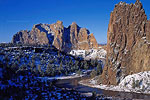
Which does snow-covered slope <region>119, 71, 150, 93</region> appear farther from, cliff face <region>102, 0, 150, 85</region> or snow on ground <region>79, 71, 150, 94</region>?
cliff face <region>102, 0, 150, 85</region>

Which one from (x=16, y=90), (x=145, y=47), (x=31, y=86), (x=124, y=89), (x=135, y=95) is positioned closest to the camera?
(x=16, y=90)

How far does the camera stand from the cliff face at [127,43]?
71.9 metres

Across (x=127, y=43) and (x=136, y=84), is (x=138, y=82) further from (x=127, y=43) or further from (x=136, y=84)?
(x=127, y=43)

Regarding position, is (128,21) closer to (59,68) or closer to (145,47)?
(145,47)

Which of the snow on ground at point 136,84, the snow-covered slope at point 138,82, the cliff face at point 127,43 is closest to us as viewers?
the snow on ground at point 136,84

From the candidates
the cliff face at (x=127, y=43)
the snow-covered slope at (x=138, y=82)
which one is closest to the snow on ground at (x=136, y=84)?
the snow-covered slope at (x=138, y=82)

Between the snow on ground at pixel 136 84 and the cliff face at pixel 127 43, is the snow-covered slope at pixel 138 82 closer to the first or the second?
the snow on ground at pixel 136 84

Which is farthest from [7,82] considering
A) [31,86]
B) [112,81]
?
[112,81]

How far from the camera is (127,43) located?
75188 mm

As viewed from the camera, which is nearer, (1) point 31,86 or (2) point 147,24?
(1) point 31,86

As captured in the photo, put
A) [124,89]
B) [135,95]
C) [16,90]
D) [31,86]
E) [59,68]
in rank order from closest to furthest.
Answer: [16,90]
[31,86]
[135,95]
[124,89]
[59,68]

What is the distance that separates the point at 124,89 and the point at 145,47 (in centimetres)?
1845

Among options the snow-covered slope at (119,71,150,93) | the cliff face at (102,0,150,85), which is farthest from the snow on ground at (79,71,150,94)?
the cliff face at (102,0,150,85)

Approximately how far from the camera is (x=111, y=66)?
2982 inches
